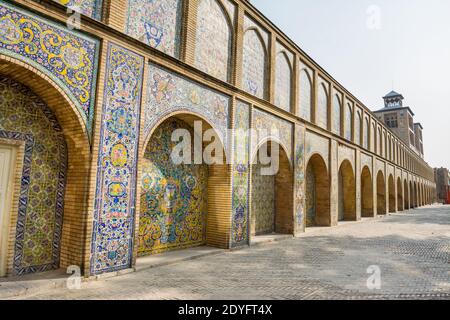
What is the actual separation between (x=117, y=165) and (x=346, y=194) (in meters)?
14.9

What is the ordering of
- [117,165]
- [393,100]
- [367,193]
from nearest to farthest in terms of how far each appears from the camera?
[117,165] → [367,193] → [393,100]

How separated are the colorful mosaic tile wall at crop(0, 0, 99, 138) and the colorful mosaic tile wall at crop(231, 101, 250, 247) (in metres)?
4.10

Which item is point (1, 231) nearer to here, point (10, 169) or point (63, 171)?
point (10, 169)

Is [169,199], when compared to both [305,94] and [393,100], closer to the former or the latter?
[305,94]

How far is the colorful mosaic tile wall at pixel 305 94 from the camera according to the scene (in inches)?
487

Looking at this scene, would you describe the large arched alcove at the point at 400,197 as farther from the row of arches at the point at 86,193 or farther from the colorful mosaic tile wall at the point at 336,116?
the row of arches at the point at 86,193

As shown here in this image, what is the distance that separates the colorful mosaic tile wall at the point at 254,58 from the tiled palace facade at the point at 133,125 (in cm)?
6

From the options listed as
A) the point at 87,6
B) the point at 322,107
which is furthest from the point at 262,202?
the point at 87,6

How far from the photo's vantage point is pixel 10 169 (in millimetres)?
4797

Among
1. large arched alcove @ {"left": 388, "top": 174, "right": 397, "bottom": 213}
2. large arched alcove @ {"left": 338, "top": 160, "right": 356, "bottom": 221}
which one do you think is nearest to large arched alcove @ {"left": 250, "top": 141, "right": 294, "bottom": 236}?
large arched alcove @ {"left": 338, "top": 160, "right": 356, "bottom": 221}

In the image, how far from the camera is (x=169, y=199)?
7539 millimetres

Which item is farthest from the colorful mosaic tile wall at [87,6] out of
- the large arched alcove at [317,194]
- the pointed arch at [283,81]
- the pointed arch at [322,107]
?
the large arched alcove at [317,194]
